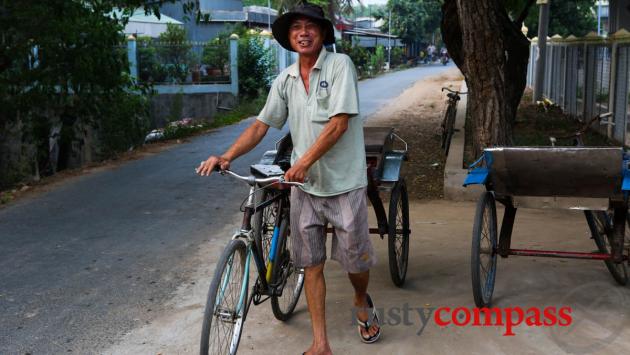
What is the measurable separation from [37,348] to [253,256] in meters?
1.46

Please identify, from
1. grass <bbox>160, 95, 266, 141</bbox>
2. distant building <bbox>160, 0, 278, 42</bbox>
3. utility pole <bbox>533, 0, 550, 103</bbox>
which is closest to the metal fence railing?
grass <bbox>160, 95, 266, 141</bbox>

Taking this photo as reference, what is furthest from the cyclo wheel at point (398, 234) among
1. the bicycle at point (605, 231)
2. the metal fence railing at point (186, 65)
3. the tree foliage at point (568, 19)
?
the tree foliage at point (568, 19)

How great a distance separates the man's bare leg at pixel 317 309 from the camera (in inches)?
152

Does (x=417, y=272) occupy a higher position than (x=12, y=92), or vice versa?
(x=12, y=92)

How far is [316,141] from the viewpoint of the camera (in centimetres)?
366

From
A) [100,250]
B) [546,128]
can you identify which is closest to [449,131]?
[546,128]

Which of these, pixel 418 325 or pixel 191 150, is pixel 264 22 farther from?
pixel 418 325

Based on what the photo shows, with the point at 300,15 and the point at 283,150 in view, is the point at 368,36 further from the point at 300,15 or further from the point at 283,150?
the point at 300,15

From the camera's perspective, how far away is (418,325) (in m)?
4.45

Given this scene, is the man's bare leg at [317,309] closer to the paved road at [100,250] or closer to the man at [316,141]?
the man at [316,141]

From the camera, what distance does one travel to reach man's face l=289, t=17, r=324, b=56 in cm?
380

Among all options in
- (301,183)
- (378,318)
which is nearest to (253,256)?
(301,183)

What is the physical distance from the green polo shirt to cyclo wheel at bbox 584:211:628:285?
6.01 ft

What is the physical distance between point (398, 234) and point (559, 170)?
49.4 inches
